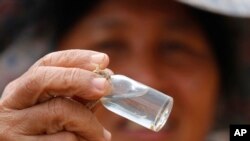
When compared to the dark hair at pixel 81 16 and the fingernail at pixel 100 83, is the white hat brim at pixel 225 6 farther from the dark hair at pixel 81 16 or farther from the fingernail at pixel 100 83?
the fingernail at pixel 100 83

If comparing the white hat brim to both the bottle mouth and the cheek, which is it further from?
the bottle mouth

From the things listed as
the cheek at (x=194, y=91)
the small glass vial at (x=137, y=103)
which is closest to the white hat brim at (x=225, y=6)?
the cheek at (x=194, y=91)

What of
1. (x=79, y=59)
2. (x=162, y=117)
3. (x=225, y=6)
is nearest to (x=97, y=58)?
(x=79, y=59)

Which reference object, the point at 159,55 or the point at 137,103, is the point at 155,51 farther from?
the point at 137,103

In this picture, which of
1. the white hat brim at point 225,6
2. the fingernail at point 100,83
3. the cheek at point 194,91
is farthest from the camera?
the cheek at point 194,91

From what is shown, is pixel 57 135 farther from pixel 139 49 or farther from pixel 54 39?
pixel 54 39

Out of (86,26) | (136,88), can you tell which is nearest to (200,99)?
(86,26)

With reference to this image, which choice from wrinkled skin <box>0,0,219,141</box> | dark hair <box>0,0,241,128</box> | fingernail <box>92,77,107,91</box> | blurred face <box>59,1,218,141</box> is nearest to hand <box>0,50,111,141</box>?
fingernail <box>92,77,107,91</box>
